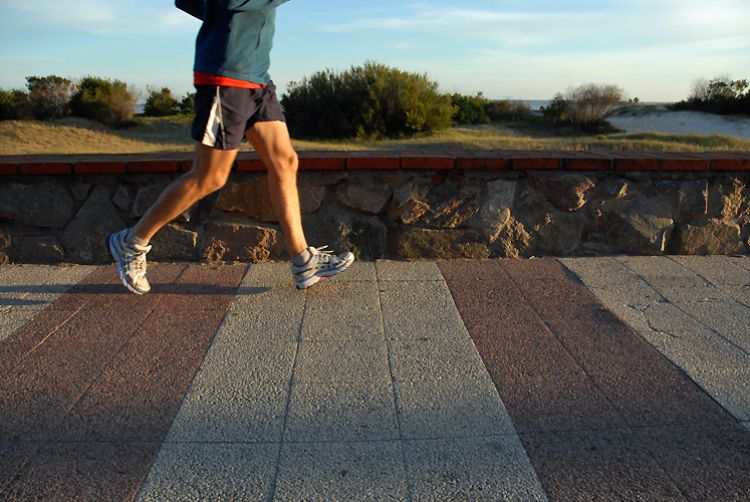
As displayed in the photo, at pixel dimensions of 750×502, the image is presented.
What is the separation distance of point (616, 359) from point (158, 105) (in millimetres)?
21129

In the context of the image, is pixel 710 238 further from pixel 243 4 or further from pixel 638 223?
pixel 243 4

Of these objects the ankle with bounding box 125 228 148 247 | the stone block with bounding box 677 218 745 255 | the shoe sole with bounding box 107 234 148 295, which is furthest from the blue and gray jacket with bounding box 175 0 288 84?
the stone block with bounding box 677 218 745 255

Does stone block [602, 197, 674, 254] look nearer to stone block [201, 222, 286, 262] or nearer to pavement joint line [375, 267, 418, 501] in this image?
pavement joint line [375, 267, 418, 501]

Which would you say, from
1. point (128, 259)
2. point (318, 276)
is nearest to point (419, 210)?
point (318, 276)

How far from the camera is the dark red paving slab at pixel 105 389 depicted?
83.1 inches

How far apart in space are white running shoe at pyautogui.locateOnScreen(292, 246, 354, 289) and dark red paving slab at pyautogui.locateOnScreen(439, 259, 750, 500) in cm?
64

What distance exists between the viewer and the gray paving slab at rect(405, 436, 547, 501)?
6.64ft

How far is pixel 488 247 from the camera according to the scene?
4422mm

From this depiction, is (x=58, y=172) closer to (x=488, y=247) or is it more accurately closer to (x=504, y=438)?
(x=488, y=247)

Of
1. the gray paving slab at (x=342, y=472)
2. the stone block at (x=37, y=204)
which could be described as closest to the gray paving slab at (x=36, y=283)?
the stone block at (x=37, y=204)

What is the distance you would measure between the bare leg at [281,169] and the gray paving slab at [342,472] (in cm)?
153

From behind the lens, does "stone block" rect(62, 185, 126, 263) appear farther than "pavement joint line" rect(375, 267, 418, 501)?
Yes

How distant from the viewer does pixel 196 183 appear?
336 centimetres

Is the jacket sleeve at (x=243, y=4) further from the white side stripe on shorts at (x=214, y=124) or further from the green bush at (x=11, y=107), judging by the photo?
the green bush at (x=11, y=107)
